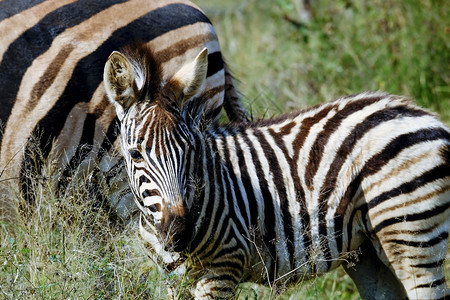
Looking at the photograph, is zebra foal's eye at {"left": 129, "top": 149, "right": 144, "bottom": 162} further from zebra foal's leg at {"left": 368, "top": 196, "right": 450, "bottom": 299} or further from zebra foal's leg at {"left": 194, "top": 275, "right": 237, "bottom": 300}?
zebra foal's leg at {"left": 368, "top": 196, "right": 450, "bottom": 299}

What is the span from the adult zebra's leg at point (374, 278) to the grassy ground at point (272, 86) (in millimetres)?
381

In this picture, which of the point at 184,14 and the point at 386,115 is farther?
the point at 184,14

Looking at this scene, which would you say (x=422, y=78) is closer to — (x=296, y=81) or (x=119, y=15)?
(x=296, y=81)

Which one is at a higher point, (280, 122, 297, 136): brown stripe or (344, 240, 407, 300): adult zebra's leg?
(280, 122, 297, 136): brown stripe

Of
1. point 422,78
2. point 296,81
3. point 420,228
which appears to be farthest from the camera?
point 296,81

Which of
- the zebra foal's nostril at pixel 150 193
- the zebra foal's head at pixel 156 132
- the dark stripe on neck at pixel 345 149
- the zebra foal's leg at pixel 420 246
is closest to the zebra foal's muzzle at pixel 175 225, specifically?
the zebra foal's head at pixel 156 132

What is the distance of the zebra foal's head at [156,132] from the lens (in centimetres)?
396

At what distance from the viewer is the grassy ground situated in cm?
420

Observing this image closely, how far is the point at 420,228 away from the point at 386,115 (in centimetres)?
84

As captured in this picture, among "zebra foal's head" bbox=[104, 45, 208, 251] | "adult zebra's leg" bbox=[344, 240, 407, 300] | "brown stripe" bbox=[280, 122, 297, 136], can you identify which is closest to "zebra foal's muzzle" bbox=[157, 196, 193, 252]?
"zebra foal's head" bbox=[104, 45, 208, 251]

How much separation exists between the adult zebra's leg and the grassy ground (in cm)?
38

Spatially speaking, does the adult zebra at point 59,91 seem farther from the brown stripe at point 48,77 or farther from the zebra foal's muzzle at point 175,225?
the zebra foal's muzzle at point 175,225

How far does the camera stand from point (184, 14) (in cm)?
555

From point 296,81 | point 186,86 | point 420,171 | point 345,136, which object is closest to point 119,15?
point 186,86
